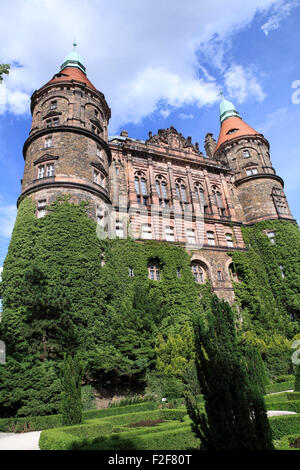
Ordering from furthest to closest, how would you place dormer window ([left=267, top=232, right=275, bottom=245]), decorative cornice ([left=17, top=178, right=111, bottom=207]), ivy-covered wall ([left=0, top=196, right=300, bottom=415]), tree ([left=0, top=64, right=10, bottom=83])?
dormer window ([left=267, top=232, right=275, bottom=245]) < decorative cornice ([left=17, top=178, right=111, bottom=207]) < ivy-covered wall ([left=0, top=196, right=300, bottom=415]) < tree ([left=0, top=64, right=10, bottom=83])

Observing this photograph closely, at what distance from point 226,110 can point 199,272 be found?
3070cm

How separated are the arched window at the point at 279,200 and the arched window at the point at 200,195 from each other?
864 centimetres

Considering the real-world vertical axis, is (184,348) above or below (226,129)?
below

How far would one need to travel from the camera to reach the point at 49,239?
2052cm

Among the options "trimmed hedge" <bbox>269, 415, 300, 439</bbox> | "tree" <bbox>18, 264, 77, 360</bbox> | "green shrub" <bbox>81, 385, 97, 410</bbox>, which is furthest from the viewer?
"tree" <bbox>18, 264, 77, 360</bbox>

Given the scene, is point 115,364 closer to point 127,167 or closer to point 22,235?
point 22,235

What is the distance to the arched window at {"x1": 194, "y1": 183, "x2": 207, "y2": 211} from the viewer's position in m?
33.7

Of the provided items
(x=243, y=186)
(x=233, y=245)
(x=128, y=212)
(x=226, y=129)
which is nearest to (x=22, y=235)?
(x=128, y=212)

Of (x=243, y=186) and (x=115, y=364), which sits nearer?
(x=115, y=364)

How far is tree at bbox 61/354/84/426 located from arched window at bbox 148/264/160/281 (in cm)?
1405

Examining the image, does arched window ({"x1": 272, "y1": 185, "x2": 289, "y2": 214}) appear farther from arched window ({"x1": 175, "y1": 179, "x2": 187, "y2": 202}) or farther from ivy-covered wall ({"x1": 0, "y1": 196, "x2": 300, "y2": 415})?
arched window ({"x1": 175, "y1": 179, "x2": 187, "y2": 202})

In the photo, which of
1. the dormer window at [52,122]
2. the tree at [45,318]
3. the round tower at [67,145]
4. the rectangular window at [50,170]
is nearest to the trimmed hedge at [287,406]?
the tree at [45,318]

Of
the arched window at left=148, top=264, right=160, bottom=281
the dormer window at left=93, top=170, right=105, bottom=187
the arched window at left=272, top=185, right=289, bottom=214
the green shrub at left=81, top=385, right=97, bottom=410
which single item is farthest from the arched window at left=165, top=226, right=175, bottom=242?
the green shrub at left=81, top=385, right=97, bottom=410

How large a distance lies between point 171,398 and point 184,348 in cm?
299
